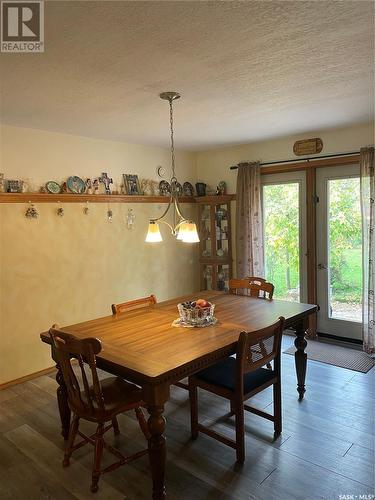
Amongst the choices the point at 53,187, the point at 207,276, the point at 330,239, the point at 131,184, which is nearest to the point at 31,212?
the point at 53,187

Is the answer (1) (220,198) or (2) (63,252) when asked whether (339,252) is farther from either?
(2) (63,252)

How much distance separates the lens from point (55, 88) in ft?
8.29

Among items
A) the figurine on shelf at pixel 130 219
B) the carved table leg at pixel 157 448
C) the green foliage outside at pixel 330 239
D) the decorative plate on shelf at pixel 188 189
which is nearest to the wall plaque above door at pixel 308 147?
the green foliage outside at pixel 330 239

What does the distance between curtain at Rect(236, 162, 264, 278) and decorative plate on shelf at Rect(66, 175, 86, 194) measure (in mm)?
1956

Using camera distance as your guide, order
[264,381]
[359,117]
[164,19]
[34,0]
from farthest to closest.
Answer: [359,117] → [264,381] → [164,19] → [34,0]

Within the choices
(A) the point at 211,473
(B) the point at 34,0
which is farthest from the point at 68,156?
(A) the point at 211,473

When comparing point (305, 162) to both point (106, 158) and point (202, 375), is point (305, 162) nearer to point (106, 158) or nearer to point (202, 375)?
point (106, 158)

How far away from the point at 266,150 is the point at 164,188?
4.52ft

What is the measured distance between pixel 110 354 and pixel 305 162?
3.27 metres

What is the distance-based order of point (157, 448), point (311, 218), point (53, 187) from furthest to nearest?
point (311, 218), point (53, 187), point (157, 448)

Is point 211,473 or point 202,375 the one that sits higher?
point 202,375

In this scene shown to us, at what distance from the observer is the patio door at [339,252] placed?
13.4ft

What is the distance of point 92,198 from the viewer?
4016 mm

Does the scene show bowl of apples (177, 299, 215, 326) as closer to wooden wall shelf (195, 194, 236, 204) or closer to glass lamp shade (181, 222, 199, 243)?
glass lamp shade (181, 222, 199, 243)
